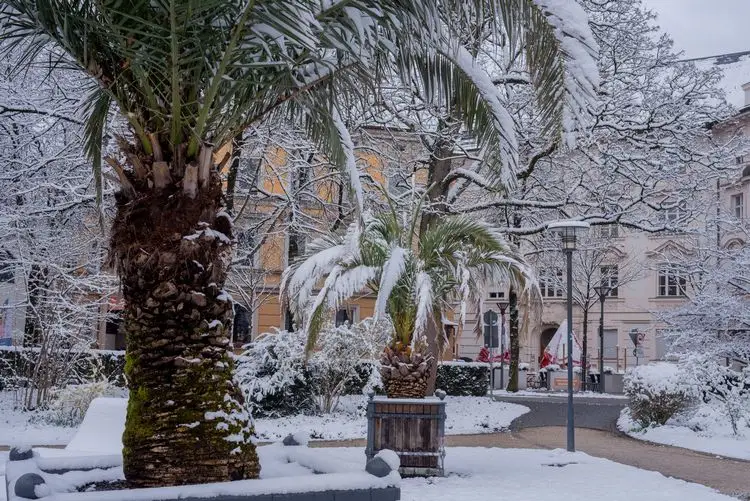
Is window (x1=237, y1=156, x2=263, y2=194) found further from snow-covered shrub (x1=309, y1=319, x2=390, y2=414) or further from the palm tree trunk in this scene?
snow-covered shrub (x1=309, y1=319, x2=390, y2=414)

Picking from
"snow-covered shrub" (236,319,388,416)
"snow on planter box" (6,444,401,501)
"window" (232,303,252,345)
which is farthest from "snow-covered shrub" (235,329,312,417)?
"window" (232,303,252,345)

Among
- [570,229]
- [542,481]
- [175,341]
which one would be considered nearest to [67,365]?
[570,229]

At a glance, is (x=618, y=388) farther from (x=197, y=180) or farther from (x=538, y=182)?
(x=197, y=180)

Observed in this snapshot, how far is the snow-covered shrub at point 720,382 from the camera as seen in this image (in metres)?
16.8

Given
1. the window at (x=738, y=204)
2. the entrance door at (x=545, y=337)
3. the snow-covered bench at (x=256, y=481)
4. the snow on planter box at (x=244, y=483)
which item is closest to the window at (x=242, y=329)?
the window at (x=738, y=204)

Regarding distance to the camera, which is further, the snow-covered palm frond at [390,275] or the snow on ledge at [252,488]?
the snow-covered palm frond at [390,275]

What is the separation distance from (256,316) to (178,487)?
29.3 m

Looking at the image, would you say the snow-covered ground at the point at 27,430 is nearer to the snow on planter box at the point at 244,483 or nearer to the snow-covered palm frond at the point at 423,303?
the snow-covered palm frond at the point at 423,303

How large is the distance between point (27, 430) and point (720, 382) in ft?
45.2

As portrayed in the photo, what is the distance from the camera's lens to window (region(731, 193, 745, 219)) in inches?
1421

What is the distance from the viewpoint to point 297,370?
1875 centimetres

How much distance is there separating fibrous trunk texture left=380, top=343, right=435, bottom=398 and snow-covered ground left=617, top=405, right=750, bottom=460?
6187mm

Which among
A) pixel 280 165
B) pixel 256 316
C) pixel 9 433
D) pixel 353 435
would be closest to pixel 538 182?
pixel 280 165

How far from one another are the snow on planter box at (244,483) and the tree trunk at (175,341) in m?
0.42
